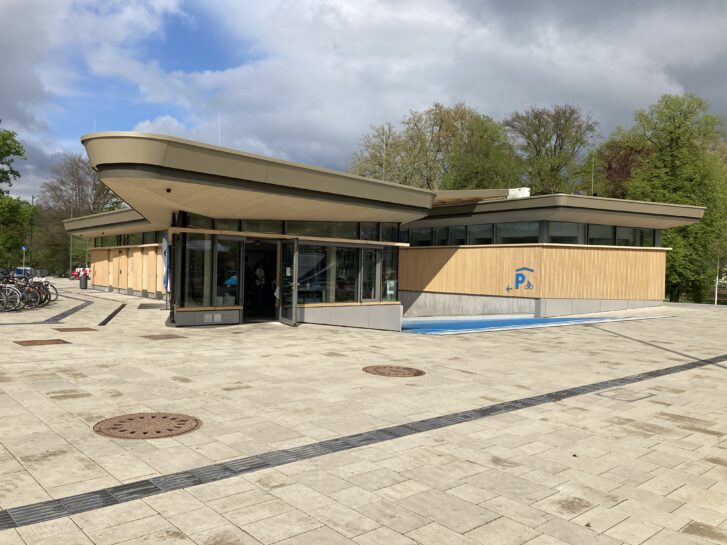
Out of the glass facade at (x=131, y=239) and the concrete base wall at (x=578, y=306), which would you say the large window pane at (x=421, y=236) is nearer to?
the concrete base wall at (x=578, y=306)

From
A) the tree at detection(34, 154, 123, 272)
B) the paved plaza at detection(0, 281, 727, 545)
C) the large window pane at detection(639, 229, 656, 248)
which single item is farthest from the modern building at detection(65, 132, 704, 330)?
the tree at detection(34, 154, 123, 272)

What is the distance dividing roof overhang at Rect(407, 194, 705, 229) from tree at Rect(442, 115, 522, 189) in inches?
750

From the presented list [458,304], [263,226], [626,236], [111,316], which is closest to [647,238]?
[626,236]

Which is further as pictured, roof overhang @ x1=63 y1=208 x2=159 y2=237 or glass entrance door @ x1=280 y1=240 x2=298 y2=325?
roof overhang @ x1=63 y1=208 x2=159 y2=237

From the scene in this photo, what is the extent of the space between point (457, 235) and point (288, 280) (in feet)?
41.7

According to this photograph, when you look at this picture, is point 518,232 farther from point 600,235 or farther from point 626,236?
point 626,236

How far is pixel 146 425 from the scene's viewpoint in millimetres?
6434

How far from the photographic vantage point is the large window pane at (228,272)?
16672 millimetres

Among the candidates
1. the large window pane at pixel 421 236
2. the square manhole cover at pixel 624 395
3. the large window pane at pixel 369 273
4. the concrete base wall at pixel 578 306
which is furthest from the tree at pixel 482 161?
the square manhole cover at pixel 624 395

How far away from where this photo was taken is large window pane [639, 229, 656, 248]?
90.3 ft

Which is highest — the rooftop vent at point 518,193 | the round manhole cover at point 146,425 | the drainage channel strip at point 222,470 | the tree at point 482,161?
the tree at point 482,161

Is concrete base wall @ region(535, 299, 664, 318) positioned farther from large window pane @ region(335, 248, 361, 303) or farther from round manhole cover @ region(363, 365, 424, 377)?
round manhole cover @ region(363, 365, 424, 377)

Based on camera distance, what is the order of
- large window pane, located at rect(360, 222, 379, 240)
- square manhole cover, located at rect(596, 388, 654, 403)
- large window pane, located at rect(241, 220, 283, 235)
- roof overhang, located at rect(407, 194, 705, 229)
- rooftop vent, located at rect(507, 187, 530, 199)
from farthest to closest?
rooftop vent, located at rect(507, 187, 530, 199) < roof overhang, located at rect(407, 194, 705, 229) < large window pane, located at rect(360, 222, 379, 240) < large window pane, located at rect(241, 220, 283, 235) < square manhole cover, located at rect(596, 388, 654, 403)

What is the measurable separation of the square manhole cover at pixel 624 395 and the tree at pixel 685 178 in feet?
120
